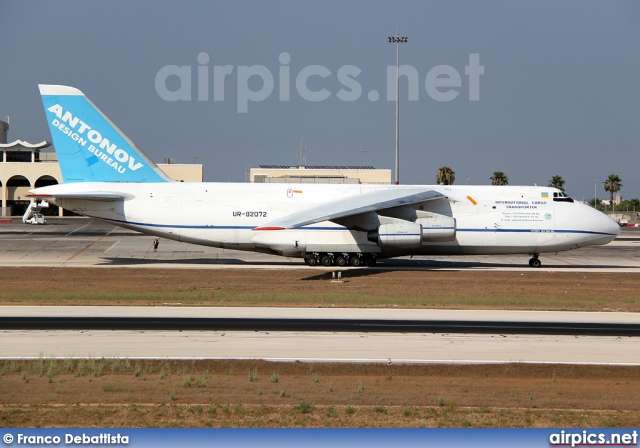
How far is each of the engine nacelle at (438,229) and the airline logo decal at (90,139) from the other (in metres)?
16.1

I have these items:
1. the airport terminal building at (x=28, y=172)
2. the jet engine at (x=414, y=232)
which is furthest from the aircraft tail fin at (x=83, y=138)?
the airport terminal building at (x=28, y=172)

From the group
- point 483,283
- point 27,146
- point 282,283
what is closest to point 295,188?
point 282,283

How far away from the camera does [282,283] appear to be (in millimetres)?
32594

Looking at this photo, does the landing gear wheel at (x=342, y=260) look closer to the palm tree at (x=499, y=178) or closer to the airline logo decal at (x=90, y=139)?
the airline logo decal at (x=90, y=139)

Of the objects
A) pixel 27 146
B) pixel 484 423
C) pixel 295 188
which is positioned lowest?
pixel 484 423

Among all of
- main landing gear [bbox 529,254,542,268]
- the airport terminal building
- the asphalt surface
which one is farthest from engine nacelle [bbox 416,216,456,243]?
the airport terminal building

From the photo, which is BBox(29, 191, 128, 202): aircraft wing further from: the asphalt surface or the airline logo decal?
the asphalt surface

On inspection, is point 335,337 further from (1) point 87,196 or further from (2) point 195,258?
(2) point 195,258

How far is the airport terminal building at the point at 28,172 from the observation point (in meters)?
99.2

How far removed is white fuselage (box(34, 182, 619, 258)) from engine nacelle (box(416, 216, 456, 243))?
95 centimetres

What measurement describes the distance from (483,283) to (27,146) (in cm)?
9074

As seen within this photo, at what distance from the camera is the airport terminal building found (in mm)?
99188

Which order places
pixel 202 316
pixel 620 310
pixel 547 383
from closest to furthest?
pixel 547 383, pixel 202 316, pixel 620 310

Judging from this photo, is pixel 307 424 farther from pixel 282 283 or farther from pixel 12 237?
pixel 12 237
